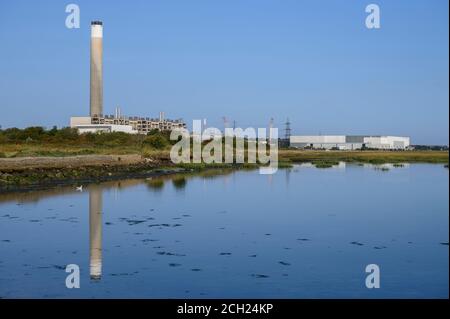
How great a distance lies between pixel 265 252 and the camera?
9094 mm

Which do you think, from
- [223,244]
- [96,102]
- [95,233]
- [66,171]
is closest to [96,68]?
[96,102]

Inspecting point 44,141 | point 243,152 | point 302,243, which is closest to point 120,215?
point 302,243

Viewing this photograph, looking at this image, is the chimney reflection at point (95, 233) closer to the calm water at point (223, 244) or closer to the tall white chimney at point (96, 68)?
the calm water at point (223, 244)

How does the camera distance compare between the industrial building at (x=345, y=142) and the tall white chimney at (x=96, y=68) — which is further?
the industrial building at (x=345, y=142)

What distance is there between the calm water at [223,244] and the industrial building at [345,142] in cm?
7127

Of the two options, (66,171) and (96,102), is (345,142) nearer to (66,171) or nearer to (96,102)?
(96,102)

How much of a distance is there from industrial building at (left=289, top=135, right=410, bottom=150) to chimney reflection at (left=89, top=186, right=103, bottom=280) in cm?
7289

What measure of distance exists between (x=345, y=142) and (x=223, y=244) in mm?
80800

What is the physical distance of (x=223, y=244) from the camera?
9773 millimetres

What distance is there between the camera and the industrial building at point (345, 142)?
88250 millimetres

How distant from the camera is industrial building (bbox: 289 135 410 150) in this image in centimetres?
8825

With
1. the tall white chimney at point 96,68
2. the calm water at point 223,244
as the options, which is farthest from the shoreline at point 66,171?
the tall white chimney at point 96,68

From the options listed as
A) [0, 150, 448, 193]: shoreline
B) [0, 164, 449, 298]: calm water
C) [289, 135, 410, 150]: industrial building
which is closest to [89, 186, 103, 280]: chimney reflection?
[0, 164, 449, 298]: calm water

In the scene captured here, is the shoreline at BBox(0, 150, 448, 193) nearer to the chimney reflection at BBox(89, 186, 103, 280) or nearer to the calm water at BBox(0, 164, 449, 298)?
the calm water at BBox(0, 164, 449, 298)
